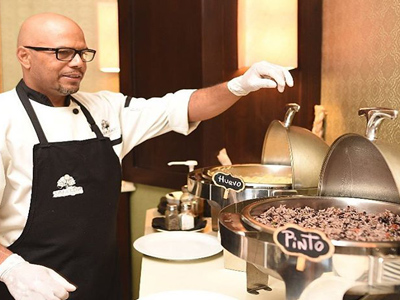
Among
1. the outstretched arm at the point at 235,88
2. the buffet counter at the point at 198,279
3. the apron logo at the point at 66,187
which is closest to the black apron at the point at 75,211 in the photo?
the apron logo at the point at 66,187

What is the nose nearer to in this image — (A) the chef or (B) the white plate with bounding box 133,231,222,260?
(A) the chef

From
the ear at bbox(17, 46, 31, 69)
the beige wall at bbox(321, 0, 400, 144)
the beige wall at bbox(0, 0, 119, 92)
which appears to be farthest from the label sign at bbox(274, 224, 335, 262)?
the beige wall at bbox(0, 0, 119, 92)

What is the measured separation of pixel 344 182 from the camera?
1491 millimetres

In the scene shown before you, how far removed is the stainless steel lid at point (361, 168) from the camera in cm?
132

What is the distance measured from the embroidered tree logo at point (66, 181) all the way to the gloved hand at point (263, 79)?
0.77 metres

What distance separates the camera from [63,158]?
1.95 metres

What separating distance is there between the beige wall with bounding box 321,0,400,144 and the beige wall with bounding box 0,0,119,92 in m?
1.97

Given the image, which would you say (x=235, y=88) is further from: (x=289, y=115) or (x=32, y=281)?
(x=32, y=281)

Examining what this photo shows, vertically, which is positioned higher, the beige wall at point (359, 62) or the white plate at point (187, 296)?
the beige wall at point (359, 62)

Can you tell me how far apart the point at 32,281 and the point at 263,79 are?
3.49 ft

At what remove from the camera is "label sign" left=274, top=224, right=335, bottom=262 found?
0.98 metres

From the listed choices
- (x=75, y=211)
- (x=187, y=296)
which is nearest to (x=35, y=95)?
(x=75, y=211)

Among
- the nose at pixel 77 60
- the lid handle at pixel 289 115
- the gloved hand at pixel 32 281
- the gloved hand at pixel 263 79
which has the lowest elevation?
the gloved hand at pixel 32 281

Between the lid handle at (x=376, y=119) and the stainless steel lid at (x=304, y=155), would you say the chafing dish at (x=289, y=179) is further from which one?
the lid handle at (x=376, y=119)
